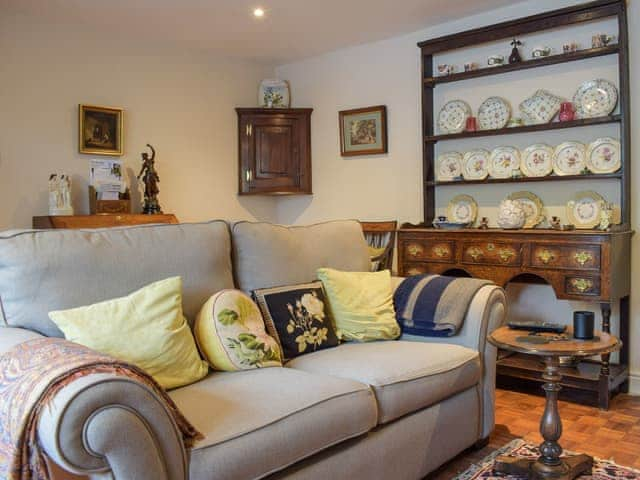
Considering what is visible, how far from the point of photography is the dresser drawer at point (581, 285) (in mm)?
3062

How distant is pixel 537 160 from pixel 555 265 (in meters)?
0.82

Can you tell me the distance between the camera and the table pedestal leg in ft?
6.88

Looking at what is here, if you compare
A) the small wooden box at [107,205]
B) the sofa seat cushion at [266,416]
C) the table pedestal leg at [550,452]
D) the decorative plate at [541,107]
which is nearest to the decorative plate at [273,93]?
the small wooden box at [107,205]

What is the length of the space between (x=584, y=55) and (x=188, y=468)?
320 cm

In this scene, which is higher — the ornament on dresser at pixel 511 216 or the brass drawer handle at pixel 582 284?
the ornament on dresser at pixel 511 216

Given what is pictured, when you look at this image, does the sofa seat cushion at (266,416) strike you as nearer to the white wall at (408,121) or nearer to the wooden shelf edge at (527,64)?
the white wall at (408,121)

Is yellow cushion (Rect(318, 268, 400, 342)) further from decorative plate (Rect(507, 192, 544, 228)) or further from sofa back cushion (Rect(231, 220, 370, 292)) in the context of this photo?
decorative plate (Rect(507, 192, 544, 228))

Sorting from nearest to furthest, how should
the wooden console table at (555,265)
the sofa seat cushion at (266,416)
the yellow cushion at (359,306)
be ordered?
1. the sofa seat cushion at (266,416)
2. the yellow cushion at (359,306)
3. the wooden console table at (555,265)

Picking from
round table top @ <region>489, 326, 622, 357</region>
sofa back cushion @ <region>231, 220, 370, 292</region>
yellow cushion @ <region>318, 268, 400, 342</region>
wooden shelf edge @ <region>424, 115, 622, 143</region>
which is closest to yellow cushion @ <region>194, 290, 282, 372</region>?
sofa back cushion @ <region>231, 220, 370, 292</region>

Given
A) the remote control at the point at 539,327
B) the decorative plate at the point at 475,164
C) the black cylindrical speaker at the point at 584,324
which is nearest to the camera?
the black cylindrical speaker at the point at 584,324

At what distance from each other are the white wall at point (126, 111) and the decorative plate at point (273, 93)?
106mm

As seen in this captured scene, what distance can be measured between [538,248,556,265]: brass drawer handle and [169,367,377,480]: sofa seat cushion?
1746 millimetres

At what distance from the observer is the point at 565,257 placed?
3.15m

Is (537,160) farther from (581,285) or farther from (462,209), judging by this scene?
(581,285)
